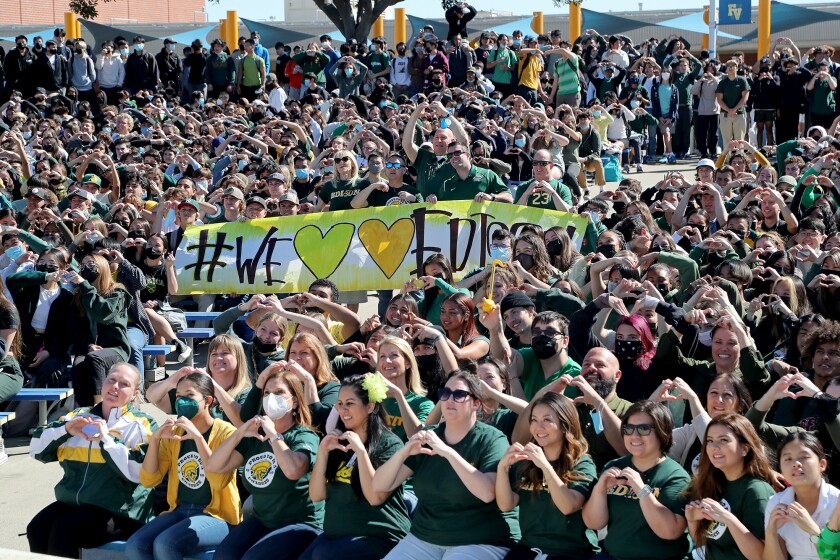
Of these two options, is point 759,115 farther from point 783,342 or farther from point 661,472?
point 661,472

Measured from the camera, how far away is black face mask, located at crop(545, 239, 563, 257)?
10.3m

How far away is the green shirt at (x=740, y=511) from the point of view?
5.72 m

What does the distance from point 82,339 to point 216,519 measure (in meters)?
3.50

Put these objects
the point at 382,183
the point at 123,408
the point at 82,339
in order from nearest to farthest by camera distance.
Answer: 1. the point at 123,408
2. the point at 82,339
3. the point at 382,183

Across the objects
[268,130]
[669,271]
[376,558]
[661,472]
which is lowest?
[376,558]

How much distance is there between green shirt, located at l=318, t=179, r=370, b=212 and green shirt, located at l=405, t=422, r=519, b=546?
6.42 m

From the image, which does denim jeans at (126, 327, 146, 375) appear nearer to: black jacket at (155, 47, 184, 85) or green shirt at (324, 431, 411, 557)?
green shirt at (324, 431, 411, 557)

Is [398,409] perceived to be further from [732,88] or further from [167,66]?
[167,66]

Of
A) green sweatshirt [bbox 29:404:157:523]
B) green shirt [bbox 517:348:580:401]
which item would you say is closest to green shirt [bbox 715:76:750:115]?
green shirt [bbox 517:348:580:401]

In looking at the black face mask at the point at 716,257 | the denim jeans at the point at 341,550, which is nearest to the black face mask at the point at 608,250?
the black face mask at the point at 716,257

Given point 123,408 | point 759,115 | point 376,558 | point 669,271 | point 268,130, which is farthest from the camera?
point 759,115

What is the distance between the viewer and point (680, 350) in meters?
7.74

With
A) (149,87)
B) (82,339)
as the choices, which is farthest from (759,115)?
(82,339)

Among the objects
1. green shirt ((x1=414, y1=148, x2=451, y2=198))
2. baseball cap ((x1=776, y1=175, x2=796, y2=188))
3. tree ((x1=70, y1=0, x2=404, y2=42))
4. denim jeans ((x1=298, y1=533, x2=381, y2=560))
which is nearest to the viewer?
denim jeans ((x1=298, y1=533, x2=381, y2=560))
